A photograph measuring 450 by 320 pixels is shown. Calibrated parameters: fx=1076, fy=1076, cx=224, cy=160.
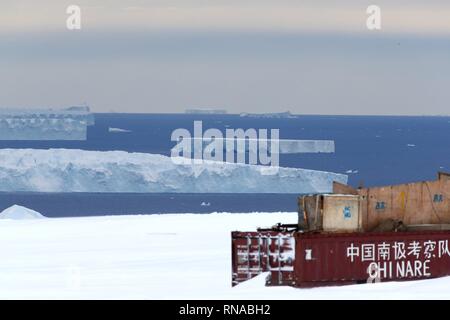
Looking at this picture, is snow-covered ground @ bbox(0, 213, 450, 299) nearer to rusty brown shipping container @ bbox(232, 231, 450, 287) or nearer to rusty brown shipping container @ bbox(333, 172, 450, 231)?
rusty brown shipping container @ bbox(232, 231, 450, 287)

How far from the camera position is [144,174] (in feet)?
216

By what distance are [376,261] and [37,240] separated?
38.0 ft

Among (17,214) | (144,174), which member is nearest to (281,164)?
(144,174)

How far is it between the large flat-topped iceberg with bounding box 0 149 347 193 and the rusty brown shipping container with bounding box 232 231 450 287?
44.3 metres

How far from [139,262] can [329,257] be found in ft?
18.5

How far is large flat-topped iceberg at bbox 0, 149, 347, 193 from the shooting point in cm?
6469

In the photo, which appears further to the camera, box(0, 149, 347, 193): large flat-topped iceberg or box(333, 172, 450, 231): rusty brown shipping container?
box(0, 149, 347, 193): large flat-topped iceberg

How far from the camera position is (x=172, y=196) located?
84.4m

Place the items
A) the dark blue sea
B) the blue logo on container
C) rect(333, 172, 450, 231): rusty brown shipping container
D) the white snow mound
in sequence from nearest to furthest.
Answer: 1. the blue logo on container
2. rect(333, 172, 450, 231): rusty brown shipping container
3. the white snow mound
4. the dark blue sea

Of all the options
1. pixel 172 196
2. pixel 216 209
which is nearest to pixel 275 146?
pixel 172 196

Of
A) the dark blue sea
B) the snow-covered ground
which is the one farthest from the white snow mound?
the dark blue sea

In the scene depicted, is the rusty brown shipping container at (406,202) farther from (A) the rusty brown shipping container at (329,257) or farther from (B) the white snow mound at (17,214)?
(B) the white snow mound at (17,214)

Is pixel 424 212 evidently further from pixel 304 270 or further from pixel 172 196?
pixel 172 196

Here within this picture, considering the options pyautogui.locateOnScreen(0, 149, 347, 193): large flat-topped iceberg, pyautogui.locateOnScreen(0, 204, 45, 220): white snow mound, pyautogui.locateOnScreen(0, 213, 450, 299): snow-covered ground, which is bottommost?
pyautogui.locateOnScreen(0, 213, 450, 299): snow-covered ground
